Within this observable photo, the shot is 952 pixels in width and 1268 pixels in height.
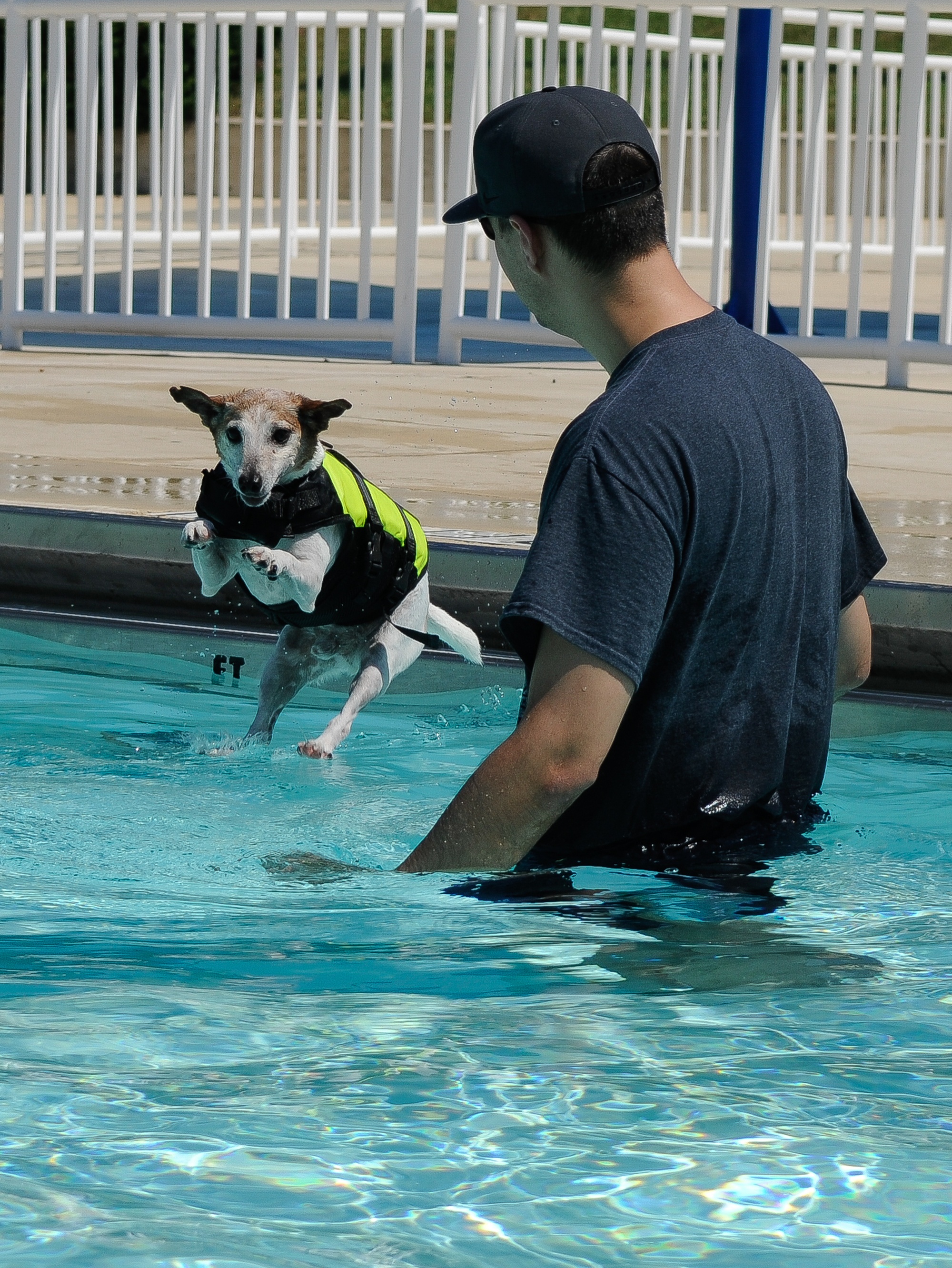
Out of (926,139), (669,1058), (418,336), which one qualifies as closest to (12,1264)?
(669,1058)

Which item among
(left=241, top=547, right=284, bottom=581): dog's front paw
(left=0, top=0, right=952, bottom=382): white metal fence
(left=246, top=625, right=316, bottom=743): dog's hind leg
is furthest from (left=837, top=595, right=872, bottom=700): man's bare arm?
(left=0, top=0, right=952, bottom=382): white metal fence

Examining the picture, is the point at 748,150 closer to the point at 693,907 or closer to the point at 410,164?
the point at 410,164

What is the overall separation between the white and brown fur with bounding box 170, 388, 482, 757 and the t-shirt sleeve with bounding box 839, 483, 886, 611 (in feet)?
5.57

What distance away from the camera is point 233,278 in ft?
55.6

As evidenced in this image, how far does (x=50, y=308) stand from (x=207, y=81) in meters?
1.63

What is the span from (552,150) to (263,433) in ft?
6.89

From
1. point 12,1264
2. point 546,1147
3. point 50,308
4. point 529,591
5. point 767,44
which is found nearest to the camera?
point 12,1264

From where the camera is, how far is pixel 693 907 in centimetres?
314

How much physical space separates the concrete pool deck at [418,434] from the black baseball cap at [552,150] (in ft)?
8.52

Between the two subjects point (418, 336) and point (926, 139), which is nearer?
point (418, 336)

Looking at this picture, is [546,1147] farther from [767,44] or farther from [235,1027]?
[767,44]

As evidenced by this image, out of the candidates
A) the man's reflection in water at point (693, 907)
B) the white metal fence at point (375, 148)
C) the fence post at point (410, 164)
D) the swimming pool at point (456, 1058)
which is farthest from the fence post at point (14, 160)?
the man's reflection in water at point (693, 907)

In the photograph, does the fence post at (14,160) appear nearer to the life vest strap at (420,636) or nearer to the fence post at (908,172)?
the fence post at (908,172)

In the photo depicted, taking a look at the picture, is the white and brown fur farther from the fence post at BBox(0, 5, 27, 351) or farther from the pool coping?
A: the fence post at BBox(0, 5, 27, 351)
